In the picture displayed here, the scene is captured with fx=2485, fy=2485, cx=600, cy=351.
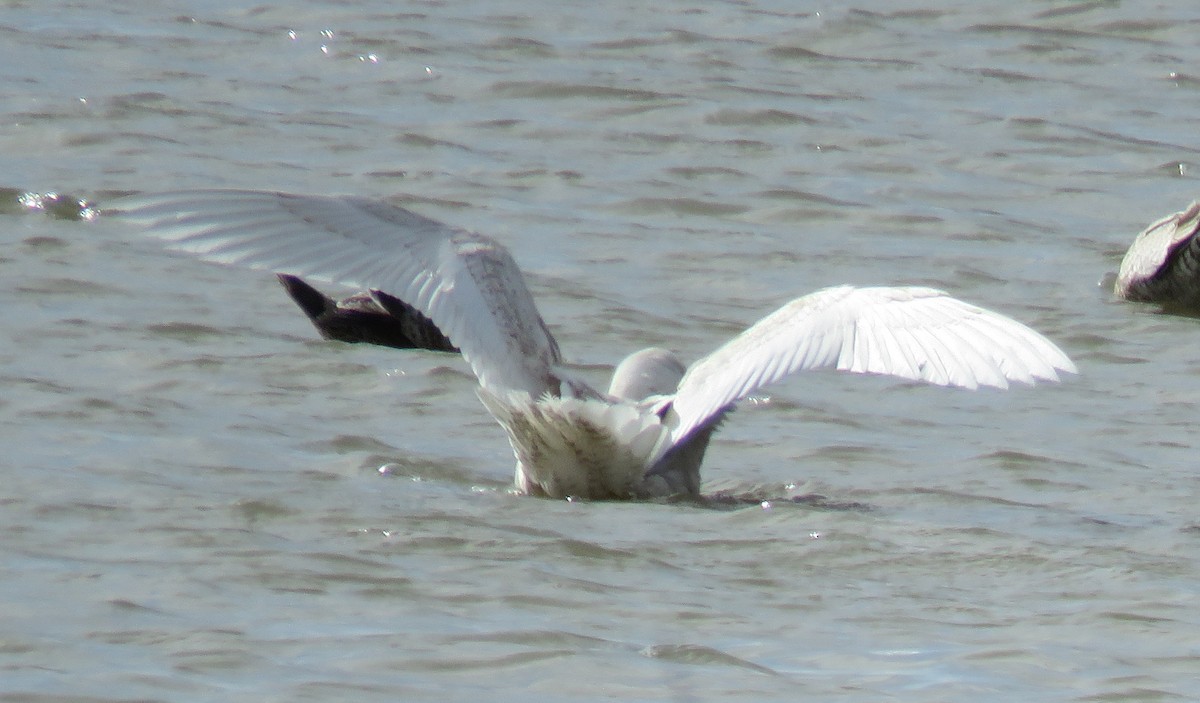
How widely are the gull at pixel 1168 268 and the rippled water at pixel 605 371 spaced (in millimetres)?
156

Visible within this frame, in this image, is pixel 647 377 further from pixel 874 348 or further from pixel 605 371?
pixel 605 371

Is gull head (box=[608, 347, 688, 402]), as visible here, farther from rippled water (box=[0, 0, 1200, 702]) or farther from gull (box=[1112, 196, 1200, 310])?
gull (box=[1112, 196, 1200, 310])

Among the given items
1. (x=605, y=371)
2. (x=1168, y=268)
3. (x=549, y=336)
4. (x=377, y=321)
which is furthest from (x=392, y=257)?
(x=1168, y=268)

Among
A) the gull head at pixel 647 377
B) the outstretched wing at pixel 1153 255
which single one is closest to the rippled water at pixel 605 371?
the outstretched wing at pixel 1153 255

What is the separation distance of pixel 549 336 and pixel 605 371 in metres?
2.07

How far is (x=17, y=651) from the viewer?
5.02 m

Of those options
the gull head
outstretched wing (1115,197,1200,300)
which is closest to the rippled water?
outstretched wing (1115,197,1200,300)

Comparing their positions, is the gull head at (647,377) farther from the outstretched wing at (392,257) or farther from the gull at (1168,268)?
the gull at (1168,268)

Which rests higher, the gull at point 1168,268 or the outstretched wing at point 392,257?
the outstretched wing at point 392,257

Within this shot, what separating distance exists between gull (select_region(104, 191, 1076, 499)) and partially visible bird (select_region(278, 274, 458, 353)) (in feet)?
7.55

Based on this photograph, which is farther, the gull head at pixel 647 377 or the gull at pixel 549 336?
the gull head at pixel 647 377

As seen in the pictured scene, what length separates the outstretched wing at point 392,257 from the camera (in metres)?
6.85

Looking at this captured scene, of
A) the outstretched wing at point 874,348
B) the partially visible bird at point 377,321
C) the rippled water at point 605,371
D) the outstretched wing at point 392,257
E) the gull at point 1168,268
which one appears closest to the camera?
the rippled water at point 605,371

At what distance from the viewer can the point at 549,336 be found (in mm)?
7055
